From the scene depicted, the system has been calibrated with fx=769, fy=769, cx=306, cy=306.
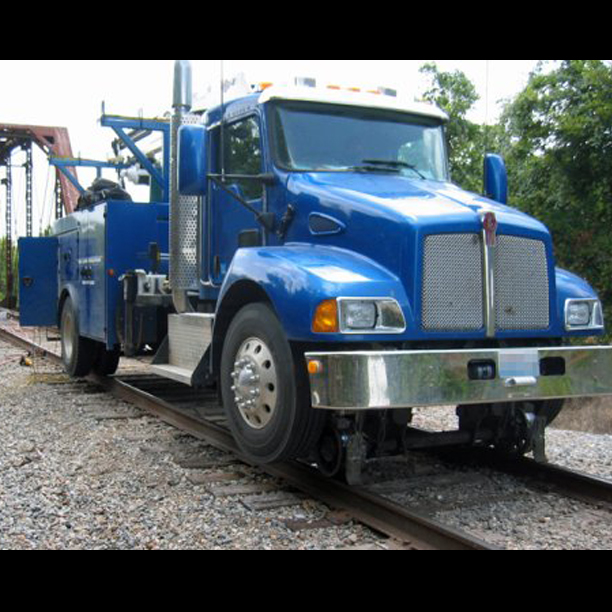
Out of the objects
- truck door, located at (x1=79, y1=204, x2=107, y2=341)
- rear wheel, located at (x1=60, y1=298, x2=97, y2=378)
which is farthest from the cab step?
rear wheel, located at (x1=60, y1=298, x2=97, y2=378)

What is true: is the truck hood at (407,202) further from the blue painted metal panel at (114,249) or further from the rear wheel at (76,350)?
the rear wheel at (76,350)


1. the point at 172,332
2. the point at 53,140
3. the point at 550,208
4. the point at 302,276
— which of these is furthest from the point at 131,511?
the point at 53,140

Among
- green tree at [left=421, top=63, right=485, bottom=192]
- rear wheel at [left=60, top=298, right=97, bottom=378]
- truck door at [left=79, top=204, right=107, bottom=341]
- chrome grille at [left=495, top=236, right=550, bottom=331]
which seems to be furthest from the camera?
green tree at [left=421, top=63, right=485, bottom=192]

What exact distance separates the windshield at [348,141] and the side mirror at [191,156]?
54 cm

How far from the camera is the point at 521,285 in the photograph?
482 cm

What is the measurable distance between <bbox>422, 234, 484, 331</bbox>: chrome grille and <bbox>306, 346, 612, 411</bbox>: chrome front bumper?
0.99ft

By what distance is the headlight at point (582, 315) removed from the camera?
16.6 ft

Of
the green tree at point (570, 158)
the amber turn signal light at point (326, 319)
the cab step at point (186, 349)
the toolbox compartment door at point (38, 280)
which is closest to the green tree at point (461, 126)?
the green tree at point (570, 158)

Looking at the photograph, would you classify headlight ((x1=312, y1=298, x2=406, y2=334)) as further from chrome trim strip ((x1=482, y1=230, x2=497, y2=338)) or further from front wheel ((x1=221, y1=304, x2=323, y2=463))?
chrome trim strip ((x1=482, y1=230, x2=497, y2=338))

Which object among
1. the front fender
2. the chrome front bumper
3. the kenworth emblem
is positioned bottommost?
the chrome front bumper

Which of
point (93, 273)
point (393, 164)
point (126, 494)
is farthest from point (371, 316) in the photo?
point (93, 273)

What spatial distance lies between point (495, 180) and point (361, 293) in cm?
241

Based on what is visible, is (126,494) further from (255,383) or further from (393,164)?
(393,164)

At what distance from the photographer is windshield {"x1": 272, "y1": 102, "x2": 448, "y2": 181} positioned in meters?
5.55
